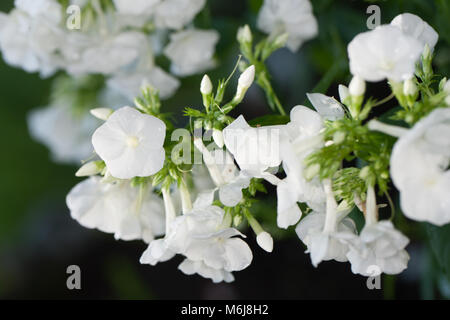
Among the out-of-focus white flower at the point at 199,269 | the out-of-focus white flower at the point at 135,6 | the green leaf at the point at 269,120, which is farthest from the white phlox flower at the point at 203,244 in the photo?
the out-of-focus white flower at the point at 135,6

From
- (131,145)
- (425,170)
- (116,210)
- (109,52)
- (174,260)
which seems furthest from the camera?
(174,260)

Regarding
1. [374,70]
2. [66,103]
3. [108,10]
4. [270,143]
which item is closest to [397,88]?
[374,70]

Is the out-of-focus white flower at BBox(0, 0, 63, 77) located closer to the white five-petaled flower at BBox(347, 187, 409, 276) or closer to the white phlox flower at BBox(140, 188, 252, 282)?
the white phlox flower at BBox(140, 188, 252, 282)

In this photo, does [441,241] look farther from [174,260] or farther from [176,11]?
[174,260]

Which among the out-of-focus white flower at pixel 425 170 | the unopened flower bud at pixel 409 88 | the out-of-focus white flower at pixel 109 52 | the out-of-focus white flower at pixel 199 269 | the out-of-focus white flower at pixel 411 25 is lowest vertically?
the out-of-focus white flower at pixel 199 269

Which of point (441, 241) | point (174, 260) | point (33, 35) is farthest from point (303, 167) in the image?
point (174, 260)

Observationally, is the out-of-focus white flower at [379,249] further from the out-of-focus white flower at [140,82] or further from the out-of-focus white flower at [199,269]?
the out-of-focus white flower at [140,82]
